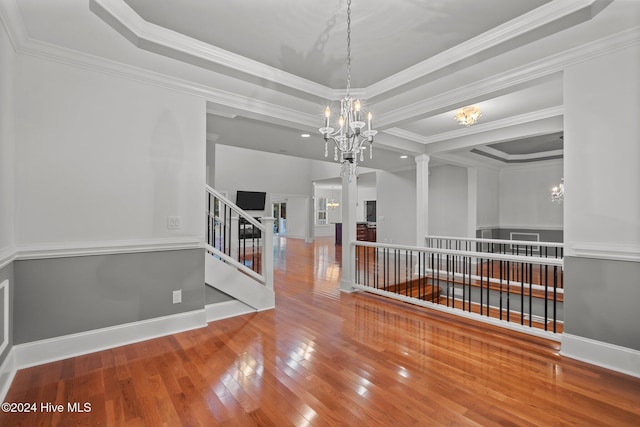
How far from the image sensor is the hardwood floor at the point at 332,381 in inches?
73.9

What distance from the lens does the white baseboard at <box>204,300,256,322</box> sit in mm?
3523

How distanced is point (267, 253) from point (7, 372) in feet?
8.27

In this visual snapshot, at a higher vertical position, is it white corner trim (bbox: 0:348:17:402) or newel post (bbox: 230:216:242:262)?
newel post (bbox: 230:216:242:262)

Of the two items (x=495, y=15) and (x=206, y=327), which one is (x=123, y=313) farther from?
(x=495, y=15)

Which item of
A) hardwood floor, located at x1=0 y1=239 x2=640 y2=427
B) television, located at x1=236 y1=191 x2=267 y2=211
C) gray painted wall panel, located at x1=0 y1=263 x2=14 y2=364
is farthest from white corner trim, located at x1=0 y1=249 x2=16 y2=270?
television, located at x1=236 y1=191 x2=267 y2=211

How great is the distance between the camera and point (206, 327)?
333cm

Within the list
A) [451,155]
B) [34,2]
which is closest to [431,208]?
[451,155]

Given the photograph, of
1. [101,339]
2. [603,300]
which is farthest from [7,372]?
[603,300]

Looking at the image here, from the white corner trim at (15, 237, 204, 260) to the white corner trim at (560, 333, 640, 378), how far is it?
11.8 feet

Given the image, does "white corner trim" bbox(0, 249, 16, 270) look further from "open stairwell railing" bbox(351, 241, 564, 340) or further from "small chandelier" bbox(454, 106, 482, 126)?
"small chandelier" bbox(454, 106, 482, 126)

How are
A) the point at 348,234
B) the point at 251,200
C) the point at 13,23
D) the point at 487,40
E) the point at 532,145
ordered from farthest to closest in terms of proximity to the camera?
the point at 251,200 → the point at 532,145 → the point at 348,234 → the point at 487,40 → the point at 13,23

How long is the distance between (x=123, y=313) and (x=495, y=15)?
402cm

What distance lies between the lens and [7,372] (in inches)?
86.3

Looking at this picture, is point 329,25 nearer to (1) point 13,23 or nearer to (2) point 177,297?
(1) point 13,23
